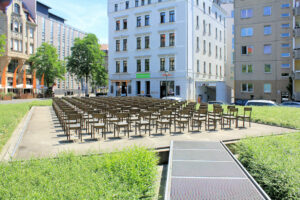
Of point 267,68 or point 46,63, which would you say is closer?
point 267,68

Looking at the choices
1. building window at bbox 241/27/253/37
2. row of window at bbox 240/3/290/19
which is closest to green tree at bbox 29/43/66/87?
building window at bbox 241/27/253/37

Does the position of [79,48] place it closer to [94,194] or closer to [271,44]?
[271,44]

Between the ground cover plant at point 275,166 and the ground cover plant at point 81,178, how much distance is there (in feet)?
7.88

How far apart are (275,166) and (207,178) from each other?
1.46 m

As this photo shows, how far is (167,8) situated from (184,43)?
7.35 metres

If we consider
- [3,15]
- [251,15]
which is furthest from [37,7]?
[251,15]

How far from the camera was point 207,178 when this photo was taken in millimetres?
5043

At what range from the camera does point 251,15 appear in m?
35.5

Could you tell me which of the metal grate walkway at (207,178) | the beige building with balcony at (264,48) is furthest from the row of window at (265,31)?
the metal grate walkway at (207,178)

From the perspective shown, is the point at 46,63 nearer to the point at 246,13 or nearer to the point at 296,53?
the point at 246,13

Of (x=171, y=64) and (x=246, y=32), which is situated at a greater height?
(x=246, y=32)

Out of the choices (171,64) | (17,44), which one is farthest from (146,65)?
(17,44)

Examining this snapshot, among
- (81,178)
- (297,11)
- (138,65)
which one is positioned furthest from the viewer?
(138,65)

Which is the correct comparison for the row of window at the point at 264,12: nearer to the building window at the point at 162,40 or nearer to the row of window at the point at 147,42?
the row of window at the point at 147,42
